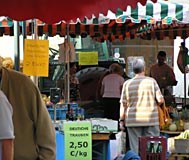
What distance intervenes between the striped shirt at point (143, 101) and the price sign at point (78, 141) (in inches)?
80.6

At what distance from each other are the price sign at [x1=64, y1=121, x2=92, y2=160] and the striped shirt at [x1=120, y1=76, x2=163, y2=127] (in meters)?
2.05

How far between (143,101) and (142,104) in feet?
0.15

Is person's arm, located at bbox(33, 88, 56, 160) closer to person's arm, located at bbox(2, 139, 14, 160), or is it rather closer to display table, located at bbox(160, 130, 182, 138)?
person's arm, located at bbox(2, 139, 14, 160)

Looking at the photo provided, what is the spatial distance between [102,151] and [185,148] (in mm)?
1037

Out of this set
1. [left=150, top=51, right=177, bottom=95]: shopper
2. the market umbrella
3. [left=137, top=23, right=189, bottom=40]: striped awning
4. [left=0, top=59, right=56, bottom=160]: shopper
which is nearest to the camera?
[left=0, top=59, right=56, bottom=160]: shopper

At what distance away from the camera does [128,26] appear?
500 inches

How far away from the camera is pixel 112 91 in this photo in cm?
1052

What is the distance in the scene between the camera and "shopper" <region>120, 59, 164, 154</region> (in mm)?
7512

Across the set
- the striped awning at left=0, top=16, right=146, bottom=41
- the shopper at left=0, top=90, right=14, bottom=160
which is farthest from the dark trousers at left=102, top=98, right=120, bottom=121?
the shopper at left=0, top=90, right=14, bottom=160

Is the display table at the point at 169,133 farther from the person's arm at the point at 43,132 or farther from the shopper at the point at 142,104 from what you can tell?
the person's arm at the point at 43,132

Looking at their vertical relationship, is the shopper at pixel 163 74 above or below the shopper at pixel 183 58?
below

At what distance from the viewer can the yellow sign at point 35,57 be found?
526cm

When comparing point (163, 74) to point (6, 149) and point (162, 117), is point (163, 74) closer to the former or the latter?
point (162, 117)

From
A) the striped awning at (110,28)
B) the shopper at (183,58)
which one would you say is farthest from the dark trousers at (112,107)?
the shopper at (183,58)
